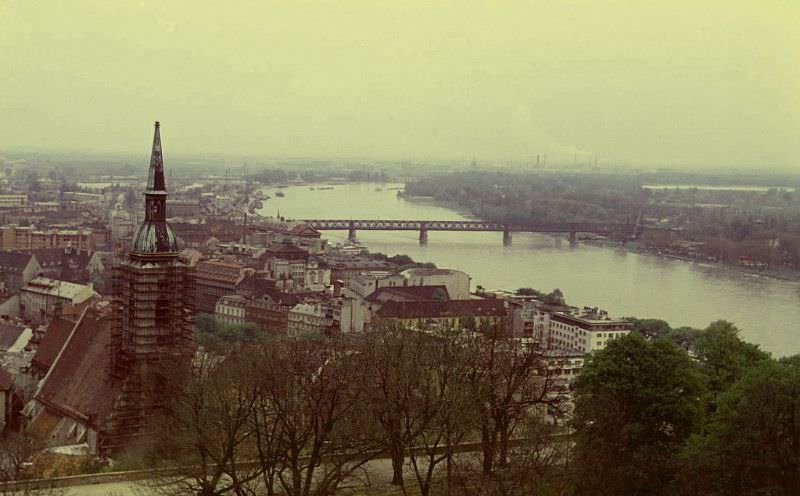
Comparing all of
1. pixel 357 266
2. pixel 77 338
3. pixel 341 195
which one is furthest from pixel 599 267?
pixel 341 195

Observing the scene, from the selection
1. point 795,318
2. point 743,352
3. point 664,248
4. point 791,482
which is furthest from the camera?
point 664,248

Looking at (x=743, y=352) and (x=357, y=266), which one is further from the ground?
(x=743, y=352)

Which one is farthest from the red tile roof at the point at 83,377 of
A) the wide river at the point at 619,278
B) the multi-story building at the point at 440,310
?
the wide river at the point at 619,278

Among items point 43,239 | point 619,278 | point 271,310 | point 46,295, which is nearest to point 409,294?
point 271,310

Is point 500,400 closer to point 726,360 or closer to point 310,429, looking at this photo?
point 310,429

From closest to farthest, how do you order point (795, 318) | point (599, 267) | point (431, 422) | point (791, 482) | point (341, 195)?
point (791, 482)
point (431, 422)
point (795, 318)
point (599, 267)
point (341, 195)

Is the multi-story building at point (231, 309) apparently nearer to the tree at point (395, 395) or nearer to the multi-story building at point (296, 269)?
the multi-story building at point (296, 269)

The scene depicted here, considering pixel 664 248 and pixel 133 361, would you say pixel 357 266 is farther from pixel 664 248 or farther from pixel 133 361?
pixel 133 361
